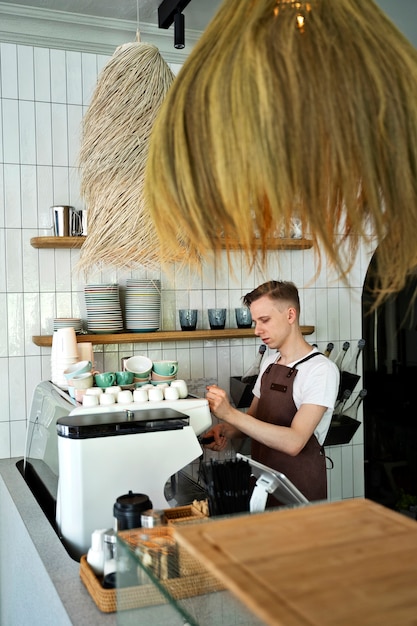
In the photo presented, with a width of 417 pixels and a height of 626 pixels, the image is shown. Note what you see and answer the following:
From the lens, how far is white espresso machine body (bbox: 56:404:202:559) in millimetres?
1828

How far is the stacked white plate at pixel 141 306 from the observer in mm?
3340

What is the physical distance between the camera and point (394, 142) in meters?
0.77

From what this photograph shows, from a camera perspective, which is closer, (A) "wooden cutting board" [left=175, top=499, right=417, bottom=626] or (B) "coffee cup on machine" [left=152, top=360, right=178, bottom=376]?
(A) "wooden cutting board" [left=175, top=499, right=417, bottom=626]

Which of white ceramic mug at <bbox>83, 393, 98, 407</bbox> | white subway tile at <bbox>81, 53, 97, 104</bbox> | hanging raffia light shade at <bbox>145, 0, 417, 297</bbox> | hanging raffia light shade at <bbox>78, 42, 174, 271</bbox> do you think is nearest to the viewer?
hanging raffia light shade at <bbox>145, 0, 417, 297</bbox>

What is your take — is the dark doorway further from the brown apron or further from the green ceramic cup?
the green ceramic cup

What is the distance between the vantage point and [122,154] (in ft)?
6.11

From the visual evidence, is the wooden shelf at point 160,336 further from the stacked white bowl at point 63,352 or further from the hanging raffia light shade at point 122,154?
the hanging raffia light shade at point 122,154

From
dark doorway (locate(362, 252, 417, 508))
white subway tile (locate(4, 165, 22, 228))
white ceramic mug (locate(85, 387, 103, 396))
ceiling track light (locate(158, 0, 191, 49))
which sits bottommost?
dark doorway (locate(362, 252, 417, 508))

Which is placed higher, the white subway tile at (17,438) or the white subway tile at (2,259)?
the white subway tile at (2,259)

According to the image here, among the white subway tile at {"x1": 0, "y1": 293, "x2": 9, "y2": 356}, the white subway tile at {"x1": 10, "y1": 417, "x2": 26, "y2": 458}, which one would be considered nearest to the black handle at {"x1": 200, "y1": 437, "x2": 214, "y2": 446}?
the white subway tile at {"x1": 10, "y1": 417, "x2": 26, "y2": 458}

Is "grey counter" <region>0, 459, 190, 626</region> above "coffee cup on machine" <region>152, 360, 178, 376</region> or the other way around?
the other way around

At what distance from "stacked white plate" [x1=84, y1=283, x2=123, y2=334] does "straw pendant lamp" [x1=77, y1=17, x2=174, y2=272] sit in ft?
4.45

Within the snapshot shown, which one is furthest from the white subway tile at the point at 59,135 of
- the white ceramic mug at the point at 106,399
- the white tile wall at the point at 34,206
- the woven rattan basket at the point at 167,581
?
the woven rattan basket at the point at 167,581

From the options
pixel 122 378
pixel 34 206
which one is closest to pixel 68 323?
pixel 34 206
